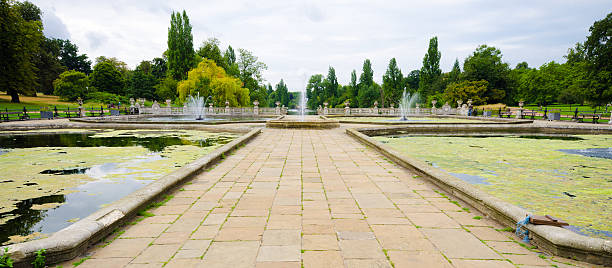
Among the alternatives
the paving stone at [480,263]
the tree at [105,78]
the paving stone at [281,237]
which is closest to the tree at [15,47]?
the tree at [105,78]

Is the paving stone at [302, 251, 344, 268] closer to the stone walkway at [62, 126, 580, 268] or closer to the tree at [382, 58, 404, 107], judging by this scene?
the stone walkway at [62, 126, 580, 268]

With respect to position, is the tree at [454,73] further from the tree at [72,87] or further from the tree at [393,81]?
the tree at [72,87]

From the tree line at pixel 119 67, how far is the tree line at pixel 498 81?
26.2 m

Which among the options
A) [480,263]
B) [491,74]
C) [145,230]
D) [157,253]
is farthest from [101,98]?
[491,74]

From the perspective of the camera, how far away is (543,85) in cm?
5059

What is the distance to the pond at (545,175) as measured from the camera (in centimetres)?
354

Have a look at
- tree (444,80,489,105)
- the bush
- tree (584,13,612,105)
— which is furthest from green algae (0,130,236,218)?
the bush

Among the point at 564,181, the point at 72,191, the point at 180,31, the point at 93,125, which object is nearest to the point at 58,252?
the point at 72,191

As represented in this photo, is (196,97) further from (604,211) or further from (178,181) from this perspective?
(604,211)

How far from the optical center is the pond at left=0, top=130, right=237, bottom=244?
3389 millimetres

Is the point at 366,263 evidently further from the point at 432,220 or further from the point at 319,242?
the point at 432,220

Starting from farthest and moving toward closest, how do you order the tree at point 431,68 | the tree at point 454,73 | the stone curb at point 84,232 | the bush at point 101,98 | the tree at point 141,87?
1. the tree at point 454,73
2. the tree at point 431,68
3. the tree at point 141,87
4. the bush at point 101,98
5. the stone curb at point 84,232

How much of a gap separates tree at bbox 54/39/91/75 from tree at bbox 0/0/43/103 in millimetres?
30592

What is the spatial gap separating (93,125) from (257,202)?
51.3 feet
